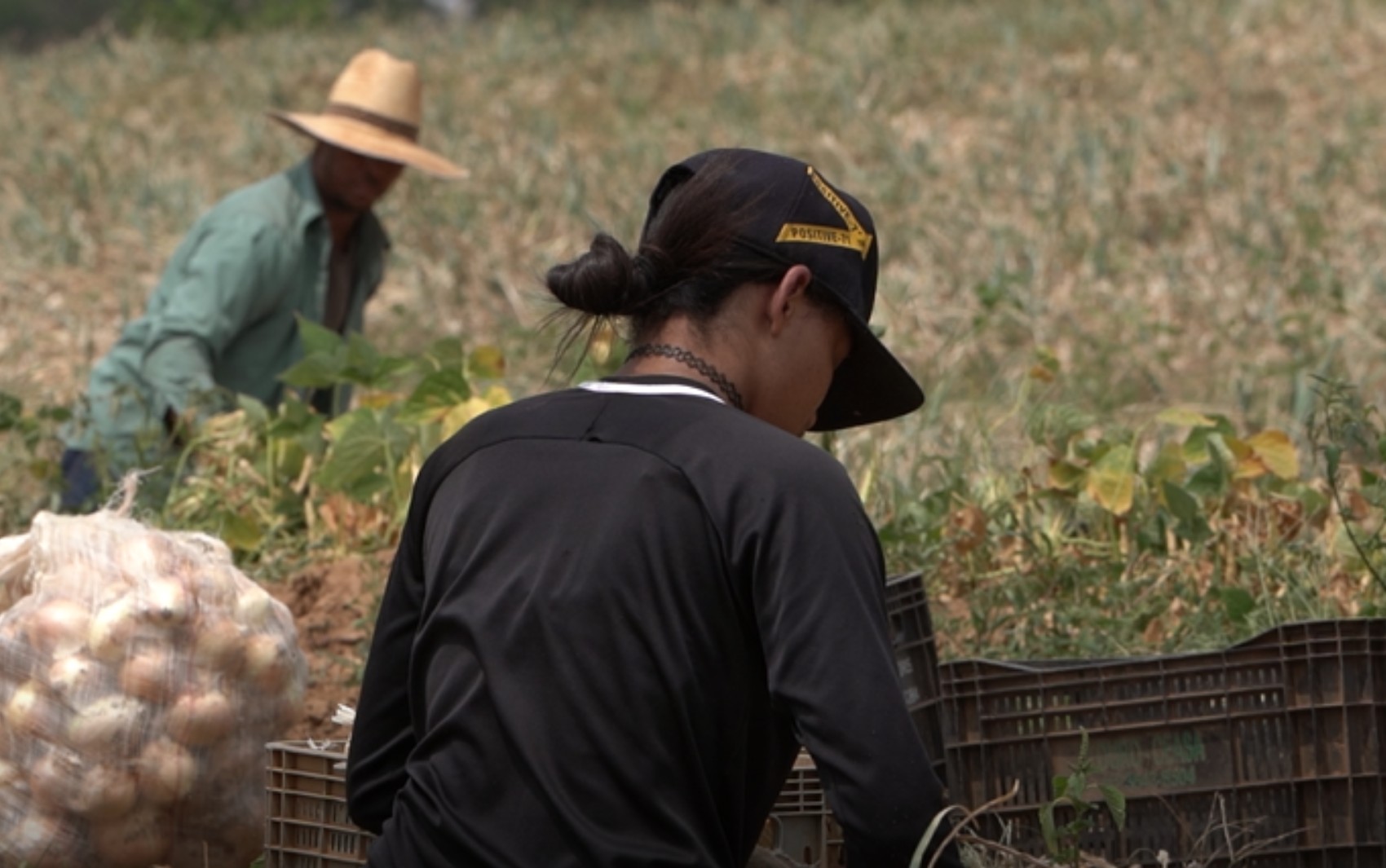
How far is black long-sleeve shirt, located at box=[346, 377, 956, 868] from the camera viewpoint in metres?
2.08

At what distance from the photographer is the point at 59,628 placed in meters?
3.29

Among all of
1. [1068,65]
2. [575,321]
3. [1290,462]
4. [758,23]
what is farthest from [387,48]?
[575,321]

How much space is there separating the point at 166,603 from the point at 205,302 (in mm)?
2764

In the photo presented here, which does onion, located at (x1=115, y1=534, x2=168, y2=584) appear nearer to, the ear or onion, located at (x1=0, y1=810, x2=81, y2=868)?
onion, located at (x1=0, y1=810, x2=81, y2=868)

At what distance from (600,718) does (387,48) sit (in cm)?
1363

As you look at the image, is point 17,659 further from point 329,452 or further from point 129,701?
point 329,452

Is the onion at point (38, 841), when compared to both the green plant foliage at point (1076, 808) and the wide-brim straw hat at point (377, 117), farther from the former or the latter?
the wide-brim straw hat at point (377, 117)

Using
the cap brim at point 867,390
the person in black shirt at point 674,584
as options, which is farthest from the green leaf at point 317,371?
the person in black shirt at point 674,584

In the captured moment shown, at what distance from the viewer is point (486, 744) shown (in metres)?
2.26

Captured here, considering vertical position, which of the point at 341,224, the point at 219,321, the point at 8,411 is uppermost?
the point at 341,224

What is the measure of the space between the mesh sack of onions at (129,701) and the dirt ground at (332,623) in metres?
0.65

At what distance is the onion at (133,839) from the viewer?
3.31 meters

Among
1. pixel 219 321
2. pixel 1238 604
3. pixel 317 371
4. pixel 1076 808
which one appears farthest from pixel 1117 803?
pixel 219 321

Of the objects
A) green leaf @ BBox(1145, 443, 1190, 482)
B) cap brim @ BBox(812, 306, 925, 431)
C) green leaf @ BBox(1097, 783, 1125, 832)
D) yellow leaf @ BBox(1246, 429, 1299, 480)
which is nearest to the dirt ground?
cap brim @ BBox(812, 306, 925, 431)
